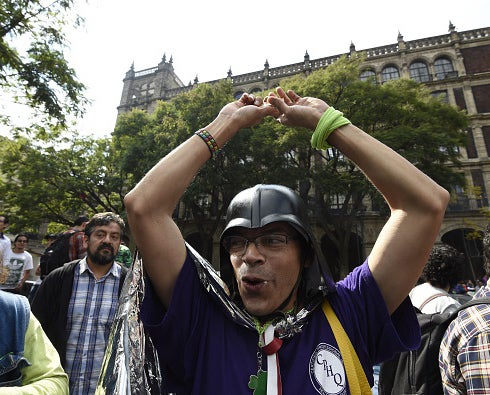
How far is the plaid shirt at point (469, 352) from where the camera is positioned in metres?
1.67

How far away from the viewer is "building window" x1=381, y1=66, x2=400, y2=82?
1066 inches

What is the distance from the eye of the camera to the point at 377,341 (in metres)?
1.43

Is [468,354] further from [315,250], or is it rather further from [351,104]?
[351,104]

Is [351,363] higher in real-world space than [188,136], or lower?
lower

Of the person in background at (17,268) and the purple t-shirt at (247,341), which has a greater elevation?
the person in background at (17,268)

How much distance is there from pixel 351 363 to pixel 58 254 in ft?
14.5

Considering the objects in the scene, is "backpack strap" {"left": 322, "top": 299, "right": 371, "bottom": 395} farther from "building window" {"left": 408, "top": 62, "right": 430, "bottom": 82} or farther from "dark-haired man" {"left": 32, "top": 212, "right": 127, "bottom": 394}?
"building window" {"left": 408, "top": 62, "right": 430, "bottom": 82}

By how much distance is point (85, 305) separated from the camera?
306cm

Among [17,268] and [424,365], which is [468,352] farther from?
[17,268]

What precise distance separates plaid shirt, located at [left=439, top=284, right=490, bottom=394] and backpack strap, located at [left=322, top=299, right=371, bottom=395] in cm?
84

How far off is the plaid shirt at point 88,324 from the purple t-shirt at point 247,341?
1.86 metres

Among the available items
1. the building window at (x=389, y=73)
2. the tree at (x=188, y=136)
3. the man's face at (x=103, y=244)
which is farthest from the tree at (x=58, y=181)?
the building window at (x=389, y=73)

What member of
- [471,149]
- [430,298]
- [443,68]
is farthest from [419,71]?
[430,298]

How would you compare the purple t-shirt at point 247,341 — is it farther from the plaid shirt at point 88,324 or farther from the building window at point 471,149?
the building window at point 471,149
